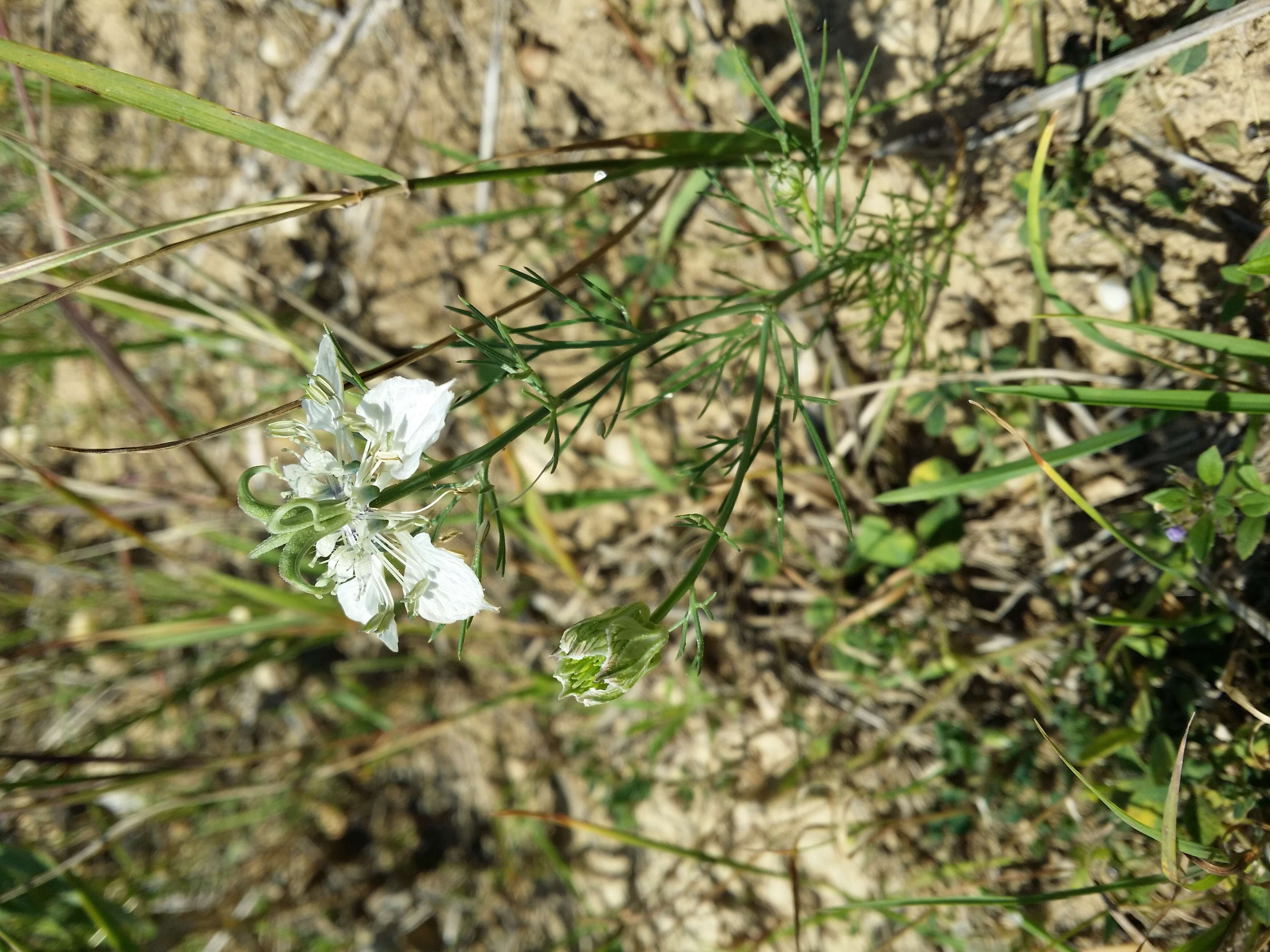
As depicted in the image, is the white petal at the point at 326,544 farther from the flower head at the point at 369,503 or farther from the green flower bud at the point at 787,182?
the green flower bud at the point at 787,182

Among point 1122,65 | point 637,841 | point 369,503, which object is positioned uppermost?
point 1122,65

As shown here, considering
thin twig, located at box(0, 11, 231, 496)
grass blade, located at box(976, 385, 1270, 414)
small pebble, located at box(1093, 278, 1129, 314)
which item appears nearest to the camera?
grass blade, located at box(976, 385, 1270, 414)

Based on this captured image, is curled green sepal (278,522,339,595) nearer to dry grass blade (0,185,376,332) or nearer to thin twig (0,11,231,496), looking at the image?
dry grass blade (0,185,376,332)

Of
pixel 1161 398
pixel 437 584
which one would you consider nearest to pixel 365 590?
pixel 437 584

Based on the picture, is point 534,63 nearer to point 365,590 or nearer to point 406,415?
point 406,415

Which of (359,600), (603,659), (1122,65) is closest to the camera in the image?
(603,659)

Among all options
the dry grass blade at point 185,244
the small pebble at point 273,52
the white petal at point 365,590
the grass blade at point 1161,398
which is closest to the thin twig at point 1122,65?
the grass blade at point 1161,398

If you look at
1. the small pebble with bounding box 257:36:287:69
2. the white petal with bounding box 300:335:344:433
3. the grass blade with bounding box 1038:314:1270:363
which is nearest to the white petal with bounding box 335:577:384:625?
the white petal with bounding box 300:335:344:433
